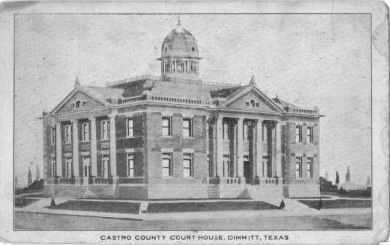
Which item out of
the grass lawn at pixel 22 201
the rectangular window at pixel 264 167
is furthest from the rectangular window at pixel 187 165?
the grass lawn at pixel 22 201

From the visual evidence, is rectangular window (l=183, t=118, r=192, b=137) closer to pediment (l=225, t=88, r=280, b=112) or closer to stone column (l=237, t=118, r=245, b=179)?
pediment (l=225, t=88, r=280, b=112)

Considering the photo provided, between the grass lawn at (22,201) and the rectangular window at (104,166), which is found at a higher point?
the rectangular window at (104,166)

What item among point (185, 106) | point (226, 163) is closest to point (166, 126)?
point (185, 106)

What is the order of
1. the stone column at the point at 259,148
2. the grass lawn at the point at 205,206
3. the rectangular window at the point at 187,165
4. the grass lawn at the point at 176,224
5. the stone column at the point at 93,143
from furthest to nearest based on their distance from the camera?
the stone column at the point at 259,148 < the stone column at the point at 93,143 < the rectangular window at the point at 187,165 < the grass lawn at the point at 205,206 < the grass lawn at the point at 176,224

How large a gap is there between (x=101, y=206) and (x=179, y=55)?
2355mm

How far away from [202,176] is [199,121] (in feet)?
2.53

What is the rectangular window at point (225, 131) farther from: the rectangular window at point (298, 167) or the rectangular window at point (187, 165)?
the rectangular window at point (298, 167)

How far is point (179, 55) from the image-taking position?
63.9 feet

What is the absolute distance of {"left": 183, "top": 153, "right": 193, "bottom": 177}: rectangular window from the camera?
64.4 feet

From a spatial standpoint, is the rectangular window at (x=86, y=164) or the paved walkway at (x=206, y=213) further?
the rectangular window at (x=86, y=164)

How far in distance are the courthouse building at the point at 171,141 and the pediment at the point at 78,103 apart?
1 cm

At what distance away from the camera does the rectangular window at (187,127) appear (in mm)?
19578

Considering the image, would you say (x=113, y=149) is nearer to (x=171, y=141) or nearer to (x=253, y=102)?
(x=171, y=141)

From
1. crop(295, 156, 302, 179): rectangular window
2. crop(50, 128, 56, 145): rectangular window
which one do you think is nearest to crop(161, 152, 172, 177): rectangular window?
crop(50, 128, 56, 145): rectangular window
